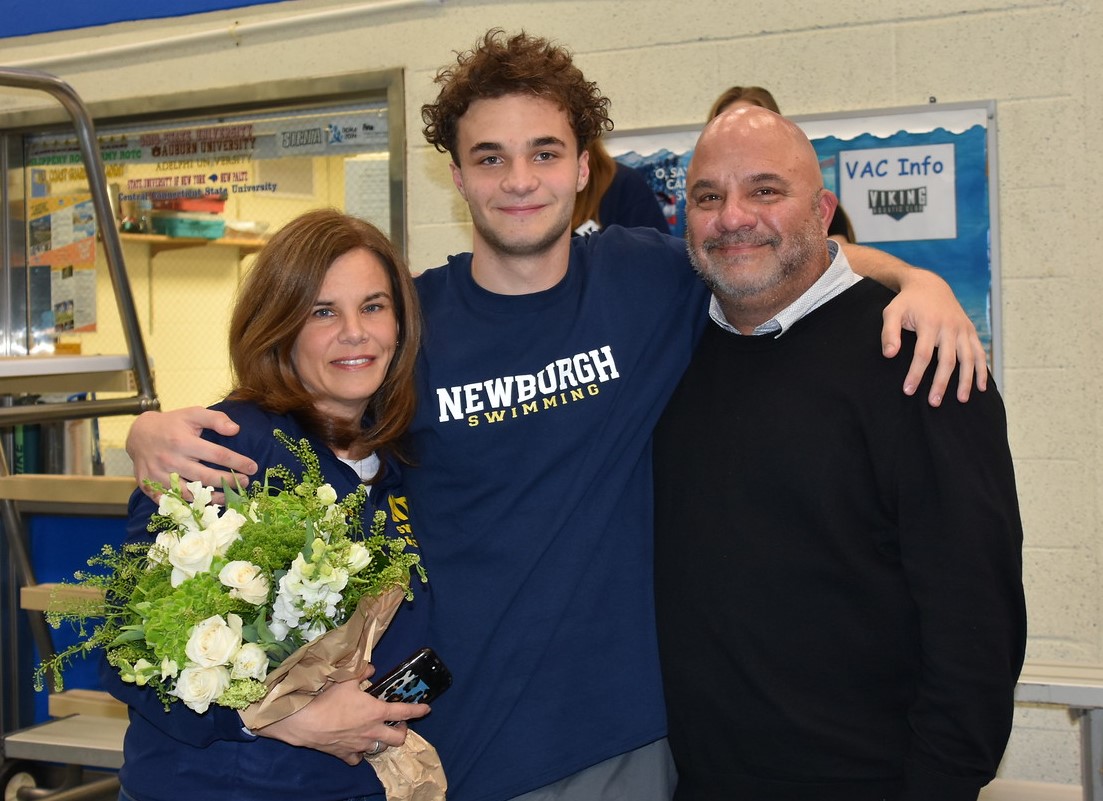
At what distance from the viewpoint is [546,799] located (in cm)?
181

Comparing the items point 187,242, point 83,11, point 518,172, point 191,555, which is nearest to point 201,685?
point 191,555

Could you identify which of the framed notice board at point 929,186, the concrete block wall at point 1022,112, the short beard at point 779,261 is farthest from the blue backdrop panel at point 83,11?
the short beard at point 779,261

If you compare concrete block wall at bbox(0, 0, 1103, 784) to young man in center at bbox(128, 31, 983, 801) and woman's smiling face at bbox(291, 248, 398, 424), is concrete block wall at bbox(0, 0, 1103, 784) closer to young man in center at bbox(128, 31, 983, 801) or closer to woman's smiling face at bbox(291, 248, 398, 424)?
young man in center at bbox(128, 31, 983, 801)

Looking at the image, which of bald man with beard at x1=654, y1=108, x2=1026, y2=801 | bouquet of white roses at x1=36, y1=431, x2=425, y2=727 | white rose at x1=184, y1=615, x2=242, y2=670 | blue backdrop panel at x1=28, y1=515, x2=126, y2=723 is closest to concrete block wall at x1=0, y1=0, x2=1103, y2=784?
bald man with beard at x1=654, y1=108, x2=1026, y2=801

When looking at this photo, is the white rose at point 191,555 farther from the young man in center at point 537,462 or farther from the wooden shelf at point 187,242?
the wooden shelf at point 187,242

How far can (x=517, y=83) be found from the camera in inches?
81.0

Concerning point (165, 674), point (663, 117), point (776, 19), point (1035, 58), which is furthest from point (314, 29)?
point (165, 674)

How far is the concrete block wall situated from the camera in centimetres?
303

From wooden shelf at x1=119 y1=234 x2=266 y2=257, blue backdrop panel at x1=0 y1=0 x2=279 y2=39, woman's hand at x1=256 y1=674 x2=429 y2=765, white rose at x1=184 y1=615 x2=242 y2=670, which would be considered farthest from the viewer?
wooden shelf at x1=119 y1=234 x2=266 y2=257

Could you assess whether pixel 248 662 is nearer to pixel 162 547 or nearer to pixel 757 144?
pixel 162 547

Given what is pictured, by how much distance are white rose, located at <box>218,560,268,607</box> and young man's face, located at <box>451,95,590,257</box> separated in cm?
80

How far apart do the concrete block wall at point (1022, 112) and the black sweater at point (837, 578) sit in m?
1.49

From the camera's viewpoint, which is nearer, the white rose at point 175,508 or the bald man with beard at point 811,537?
the white rose at point 175,508

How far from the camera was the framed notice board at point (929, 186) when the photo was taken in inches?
122
